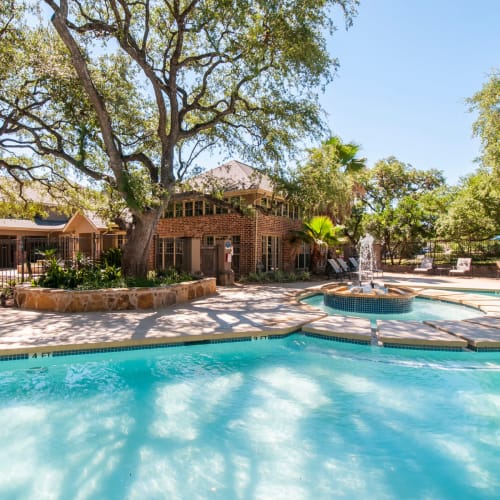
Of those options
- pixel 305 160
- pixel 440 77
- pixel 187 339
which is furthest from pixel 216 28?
pixel 440 77

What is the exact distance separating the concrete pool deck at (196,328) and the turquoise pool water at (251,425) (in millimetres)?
240

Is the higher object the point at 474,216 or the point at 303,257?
the point at 474,216

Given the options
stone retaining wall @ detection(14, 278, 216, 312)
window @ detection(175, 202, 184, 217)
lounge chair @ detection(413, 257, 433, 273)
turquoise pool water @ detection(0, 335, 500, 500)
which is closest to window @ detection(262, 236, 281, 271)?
window @ detection(175, 202, 184, 217)

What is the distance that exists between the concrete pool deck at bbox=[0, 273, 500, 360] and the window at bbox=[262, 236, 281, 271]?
7.85m

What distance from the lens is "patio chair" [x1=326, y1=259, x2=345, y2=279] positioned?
699 inches

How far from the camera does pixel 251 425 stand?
4391 millimetres

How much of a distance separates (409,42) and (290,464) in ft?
48.9

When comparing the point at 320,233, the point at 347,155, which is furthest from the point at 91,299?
the point at 347,155

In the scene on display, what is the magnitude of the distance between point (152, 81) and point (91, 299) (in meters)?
6.72

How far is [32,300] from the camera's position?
956 cm

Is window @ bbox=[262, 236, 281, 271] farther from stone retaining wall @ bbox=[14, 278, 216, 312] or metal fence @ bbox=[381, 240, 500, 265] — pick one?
metal fence @ bbox=[381, 240, 500, 265]

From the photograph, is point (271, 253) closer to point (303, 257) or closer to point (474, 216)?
point (303, 257)

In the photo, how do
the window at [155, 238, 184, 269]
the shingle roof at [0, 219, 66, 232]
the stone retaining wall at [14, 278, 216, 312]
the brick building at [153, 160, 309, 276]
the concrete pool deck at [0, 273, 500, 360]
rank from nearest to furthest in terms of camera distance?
the concrete pool deck at [0, 273, 500, 360] → the stone retaining wall at [14, 278, 216, 312] → the brick building at [153, 160, 309, 276] → the window at [155, 238, 184, 269] → the shingle roof at [0, 219, 66, 232]

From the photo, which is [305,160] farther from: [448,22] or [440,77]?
[440,77]
